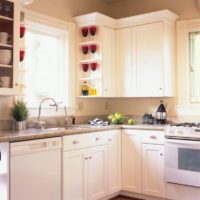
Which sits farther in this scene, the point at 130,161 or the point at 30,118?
the point at 130,161

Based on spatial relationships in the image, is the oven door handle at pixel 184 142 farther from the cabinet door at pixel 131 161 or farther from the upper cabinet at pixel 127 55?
the upper cabinet at pixel 127 55

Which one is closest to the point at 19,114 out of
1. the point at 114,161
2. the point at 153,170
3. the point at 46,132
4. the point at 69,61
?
the point at 46,132

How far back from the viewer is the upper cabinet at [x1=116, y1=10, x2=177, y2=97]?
4.12 metres

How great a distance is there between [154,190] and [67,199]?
1139mm

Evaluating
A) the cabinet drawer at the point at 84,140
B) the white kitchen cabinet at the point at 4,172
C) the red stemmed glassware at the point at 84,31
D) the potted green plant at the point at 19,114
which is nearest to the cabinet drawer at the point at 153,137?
the cabinet drawer at the point at 84,140

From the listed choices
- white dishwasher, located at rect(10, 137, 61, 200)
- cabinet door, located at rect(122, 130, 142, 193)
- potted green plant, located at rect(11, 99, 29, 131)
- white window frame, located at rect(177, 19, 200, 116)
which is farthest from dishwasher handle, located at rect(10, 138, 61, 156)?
white window frame, located at rect(177, 19, 200, 116)

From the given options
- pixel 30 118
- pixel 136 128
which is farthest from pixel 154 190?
pixel 30 118

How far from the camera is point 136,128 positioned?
393 centimetres

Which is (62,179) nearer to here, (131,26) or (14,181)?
(14,181)

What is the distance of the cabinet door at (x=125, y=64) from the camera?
14.5ft

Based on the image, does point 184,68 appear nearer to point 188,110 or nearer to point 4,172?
point 188,110

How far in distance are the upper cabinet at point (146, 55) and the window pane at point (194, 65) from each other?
0.24 m

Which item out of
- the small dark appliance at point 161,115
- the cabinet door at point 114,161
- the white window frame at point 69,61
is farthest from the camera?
the small dark appliance at point 161,115

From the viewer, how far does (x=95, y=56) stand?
4336 mm
